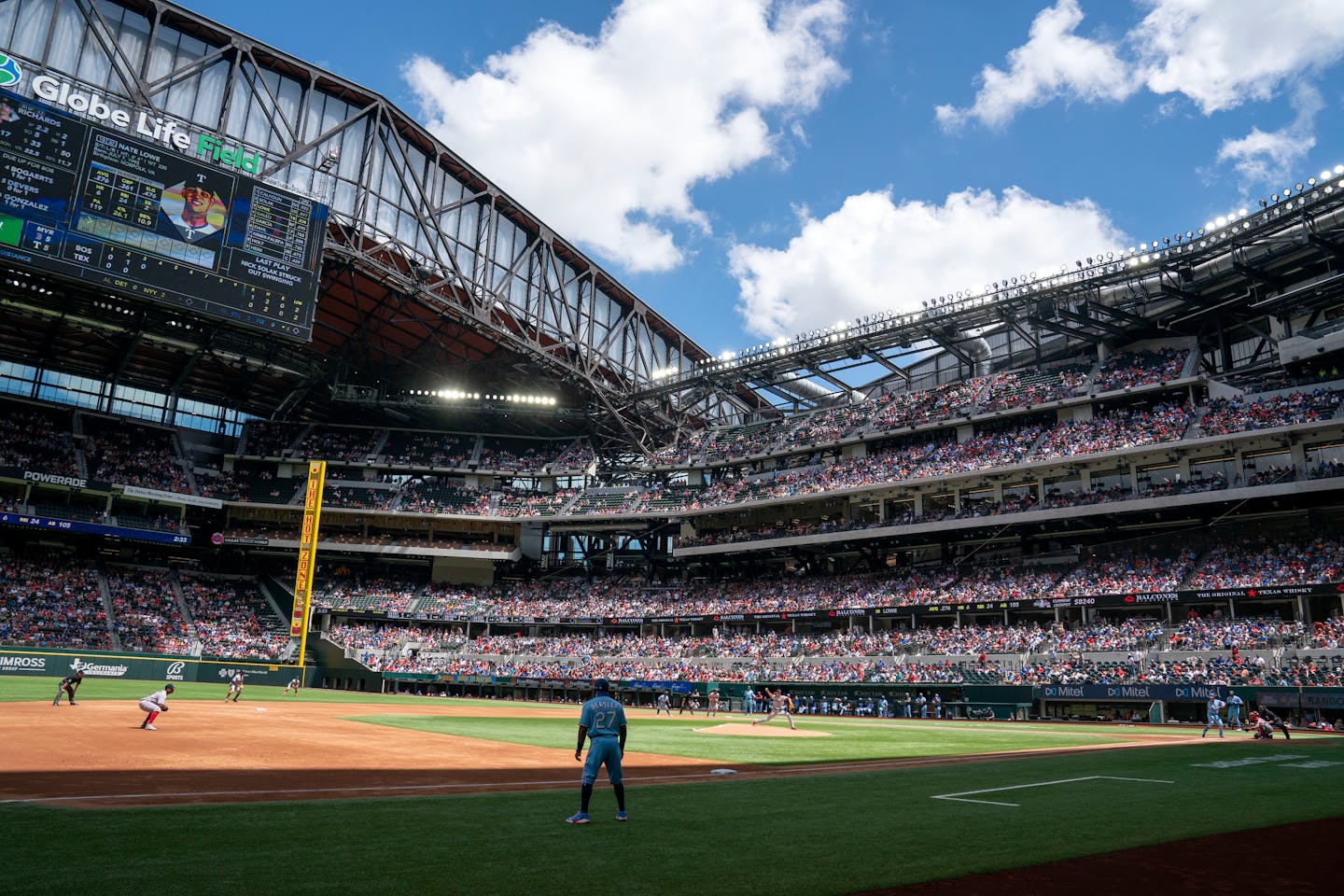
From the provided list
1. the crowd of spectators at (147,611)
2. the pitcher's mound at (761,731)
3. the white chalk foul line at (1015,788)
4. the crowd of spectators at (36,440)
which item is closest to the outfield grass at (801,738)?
the pitcher's mound at (761,731)

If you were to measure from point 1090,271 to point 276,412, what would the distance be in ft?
206

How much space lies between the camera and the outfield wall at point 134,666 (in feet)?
154

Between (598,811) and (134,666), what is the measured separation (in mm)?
49736

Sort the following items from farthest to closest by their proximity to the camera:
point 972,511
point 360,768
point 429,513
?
1. point 429,513
2. point 972,511
3. point 360,768

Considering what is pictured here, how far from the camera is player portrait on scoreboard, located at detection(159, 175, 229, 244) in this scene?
142ft

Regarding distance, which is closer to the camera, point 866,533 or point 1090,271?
point 1090,271

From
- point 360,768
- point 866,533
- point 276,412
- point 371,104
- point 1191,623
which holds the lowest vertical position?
point 360,768

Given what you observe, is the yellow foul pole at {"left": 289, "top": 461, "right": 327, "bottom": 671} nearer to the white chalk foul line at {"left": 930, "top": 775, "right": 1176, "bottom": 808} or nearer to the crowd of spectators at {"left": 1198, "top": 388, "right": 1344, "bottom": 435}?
the white chalk foul line at {"left": 930, "top": 775, "right": 1176, "bottom": 808}

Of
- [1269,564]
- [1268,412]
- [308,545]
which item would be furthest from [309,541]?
[1268,412]

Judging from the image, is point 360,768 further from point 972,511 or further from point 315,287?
point 972,511

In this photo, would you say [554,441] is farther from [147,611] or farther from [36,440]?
[36,440]

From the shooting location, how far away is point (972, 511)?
5275 cm

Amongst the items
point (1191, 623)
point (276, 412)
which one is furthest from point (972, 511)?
point (276, 412)

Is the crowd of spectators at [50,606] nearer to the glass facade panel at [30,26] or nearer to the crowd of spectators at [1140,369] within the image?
the glass facade panel at [30,26]
